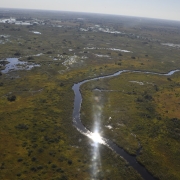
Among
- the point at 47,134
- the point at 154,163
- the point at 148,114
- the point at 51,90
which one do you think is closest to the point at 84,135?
the point at 47,134

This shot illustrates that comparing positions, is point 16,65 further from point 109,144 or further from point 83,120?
point 109,144

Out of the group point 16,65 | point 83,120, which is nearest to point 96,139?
point 83,120

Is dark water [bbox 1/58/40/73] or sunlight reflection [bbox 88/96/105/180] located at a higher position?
dark water [bbox 1/58/40/73]

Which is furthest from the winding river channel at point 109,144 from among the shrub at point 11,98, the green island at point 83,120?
the shrub at point 11,98

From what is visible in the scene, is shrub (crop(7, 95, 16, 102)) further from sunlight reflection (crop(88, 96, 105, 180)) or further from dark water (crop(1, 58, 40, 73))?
dark water (crop(1, 58, 40, 73))

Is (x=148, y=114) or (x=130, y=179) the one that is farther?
(x=148, y=114)

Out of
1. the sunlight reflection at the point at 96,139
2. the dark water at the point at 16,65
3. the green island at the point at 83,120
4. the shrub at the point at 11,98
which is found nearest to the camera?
the sunlight reflection at the point at 96,139

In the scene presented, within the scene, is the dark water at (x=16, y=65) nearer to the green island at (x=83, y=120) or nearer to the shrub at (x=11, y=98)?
the green island at (x=83, y=120)

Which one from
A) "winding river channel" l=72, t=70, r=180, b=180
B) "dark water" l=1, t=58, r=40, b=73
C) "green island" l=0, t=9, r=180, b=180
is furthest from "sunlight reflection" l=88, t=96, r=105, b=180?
"dark water" l=1, t=58, r=40, b=73

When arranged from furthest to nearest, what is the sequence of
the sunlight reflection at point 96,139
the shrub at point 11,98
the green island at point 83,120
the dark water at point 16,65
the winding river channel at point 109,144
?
the dark water at point 16,65
the shrub at point 11,98
the winding river channel at point 109,144
the green island at point 83,120
the sunlight reflection at point 96,139

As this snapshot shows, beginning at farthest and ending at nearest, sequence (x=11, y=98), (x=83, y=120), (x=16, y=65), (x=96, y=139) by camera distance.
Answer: (x=16, y=65)
(x=11, y=98)
(x=83, y=120)
(x=96, y=139)

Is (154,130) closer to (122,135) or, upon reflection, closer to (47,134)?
(122,135)
